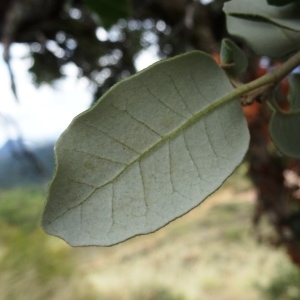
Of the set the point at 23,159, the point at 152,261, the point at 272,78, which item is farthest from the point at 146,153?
the point at 152,261

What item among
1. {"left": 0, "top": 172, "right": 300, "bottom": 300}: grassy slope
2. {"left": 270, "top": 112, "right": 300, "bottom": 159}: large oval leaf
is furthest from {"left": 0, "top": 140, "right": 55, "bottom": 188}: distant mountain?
{"left": 0, "top": 172, "right": 300, "bottom": 300}: grassy slope

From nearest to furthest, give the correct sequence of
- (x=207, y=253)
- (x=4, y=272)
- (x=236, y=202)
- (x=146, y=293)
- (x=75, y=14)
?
(x=75, y=14) < (x=4, y=272) < (x=146, y=293) < (x=207, y=253) < (x=236, y=202)

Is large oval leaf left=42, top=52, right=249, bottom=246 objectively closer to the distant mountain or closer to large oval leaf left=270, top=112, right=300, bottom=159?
large oval leaf left=270, top=112, right=300, bottom=159

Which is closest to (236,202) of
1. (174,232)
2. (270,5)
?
(174,232)

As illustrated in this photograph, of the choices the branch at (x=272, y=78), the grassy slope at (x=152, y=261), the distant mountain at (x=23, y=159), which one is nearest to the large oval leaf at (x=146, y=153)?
the branch at (x=272, y=78)

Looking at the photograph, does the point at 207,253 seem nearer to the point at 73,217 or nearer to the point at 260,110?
the point at 260,110

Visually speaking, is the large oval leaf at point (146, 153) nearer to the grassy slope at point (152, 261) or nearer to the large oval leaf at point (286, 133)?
the large oval leaf at point (286, 133)
